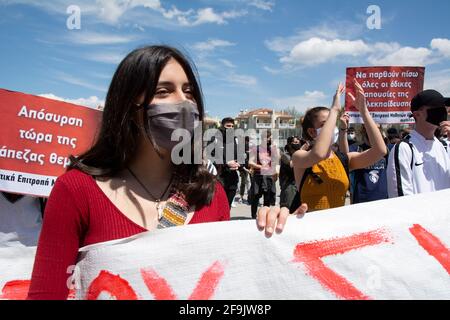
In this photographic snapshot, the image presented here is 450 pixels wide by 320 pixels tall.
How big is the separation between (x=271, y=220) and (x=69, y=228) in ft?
2.21

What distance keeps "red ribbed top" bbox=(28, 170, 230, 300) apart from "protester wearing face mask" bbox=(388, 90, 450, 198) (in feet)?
7.68

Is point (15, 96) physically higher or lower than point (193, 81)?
higher

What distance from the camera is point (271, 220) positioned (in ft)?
4.45

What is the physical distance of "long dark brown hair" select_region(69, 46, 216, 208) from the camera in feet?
4.23

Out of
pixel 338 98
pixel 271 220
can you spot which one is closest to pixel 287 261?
pixel 271 220

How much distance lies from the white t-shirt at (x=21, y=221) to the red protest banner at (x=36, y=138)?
0.39ft

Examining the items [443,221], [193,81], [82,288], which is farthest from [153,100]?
[443,221]

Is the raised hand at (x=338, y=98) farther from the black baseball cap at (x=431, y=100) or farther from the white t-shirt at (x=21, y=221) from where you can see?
the white t-shirt at (x=21, y=221)

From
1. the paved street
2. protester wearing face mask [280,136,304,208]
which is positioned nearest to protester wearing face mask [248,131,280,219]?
the paved street

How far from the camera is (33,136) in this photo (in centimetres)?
289

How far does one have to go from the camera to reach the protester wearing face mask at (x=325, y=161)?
277 cm

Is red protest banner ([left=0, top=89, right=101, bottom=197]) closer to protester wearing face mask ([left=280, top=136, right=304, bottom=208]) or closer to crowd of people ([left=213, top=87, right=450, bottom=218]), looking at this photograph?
crowd of people ([left=213, top=87, right=450, bottom=218])

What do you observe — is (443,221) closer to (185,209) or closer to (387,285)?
(387,285)
